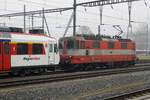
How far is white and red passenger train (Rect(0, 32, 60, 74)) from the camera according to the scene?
49.8 ft

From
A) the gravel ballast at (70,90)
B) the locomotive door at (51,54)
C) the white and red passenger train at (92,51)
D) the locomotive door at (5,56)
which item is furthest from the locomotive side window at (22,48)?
the white and red passenger train at (92,51)

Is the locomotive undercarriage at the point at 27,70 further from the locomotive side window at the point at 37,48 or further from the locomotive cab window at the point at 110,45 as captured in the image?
the locomotive cab window at the point at 110,45

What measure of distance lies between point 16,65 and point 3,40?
2.12 m

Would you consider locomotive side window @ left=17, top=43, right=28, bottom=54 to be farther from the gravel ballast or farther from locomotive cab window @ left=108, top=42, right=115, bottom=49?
locomotive cab window @ left=108, top=42, right=115, bottom=49

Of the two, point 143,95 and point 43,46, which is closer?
point 143,95

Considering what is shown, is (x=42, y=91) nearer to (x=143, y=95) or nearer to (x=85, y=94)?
(x=85, y=94)

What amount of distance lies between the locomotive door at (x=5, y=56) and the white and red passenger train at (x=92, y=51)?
728cm

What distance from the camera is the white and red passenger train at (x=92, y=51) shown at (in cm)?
2152

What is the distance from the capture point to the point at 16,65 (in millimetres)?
15805

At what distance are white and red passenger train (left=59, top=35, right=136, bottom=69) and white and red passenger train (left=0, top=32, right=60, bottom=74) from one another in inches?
113

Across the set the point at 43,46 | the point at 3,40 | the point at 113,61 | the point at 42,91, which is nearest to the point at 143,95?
the point at 42,91

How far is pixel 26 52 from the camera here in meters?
16.4

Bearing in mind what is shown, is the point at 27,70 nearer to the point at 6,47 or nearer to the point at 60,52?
the point at 6,47

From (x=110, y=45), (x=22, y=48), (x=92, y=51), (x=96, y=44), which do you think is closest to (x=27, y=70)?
(x=22, y=48)
